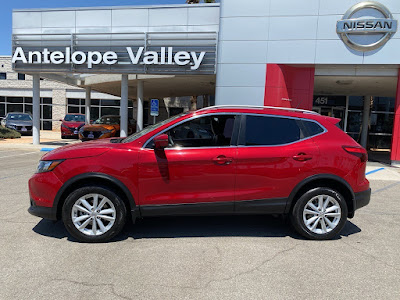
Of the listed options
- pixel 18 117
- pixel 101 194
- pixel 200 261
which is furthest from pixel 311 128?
pixel 18 117

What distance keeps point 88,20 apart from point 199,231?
1271 centimetres

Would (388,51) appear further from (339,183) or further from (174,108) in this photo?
(174,108)

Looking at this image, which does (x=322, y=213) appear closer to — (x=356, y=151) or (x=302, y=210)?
(x=302, y=210)

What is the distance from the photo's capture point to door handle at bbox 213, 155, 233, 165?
3852 mm

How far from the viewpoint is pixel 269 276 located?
315 centimetres

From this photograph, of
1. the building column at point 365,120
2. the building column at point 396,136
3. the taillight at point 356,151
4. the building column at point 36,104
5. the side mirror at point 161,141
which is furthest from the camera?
the building column at point 365,120

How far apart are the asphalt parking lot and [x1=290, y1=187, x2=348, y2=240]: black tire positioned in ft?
0.37

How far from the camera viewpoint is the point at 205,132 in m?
4.08

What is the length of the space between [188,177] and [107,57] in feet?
36.8

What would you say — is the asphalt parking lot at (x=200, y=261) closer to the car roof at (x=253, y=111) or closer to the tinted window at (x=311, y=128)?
the tinted window at (x=311, y=128)

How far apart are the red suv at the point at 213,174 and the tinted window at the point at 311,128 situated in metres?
0.01

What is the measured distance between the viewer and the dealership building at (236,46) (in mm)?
11102

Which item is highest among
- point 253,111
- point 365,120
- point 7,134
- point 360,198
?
point 365,120

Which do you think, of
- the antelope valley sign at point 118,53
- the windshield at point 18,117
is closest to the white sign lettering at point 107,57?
the antelope valley sign at point 118,53
